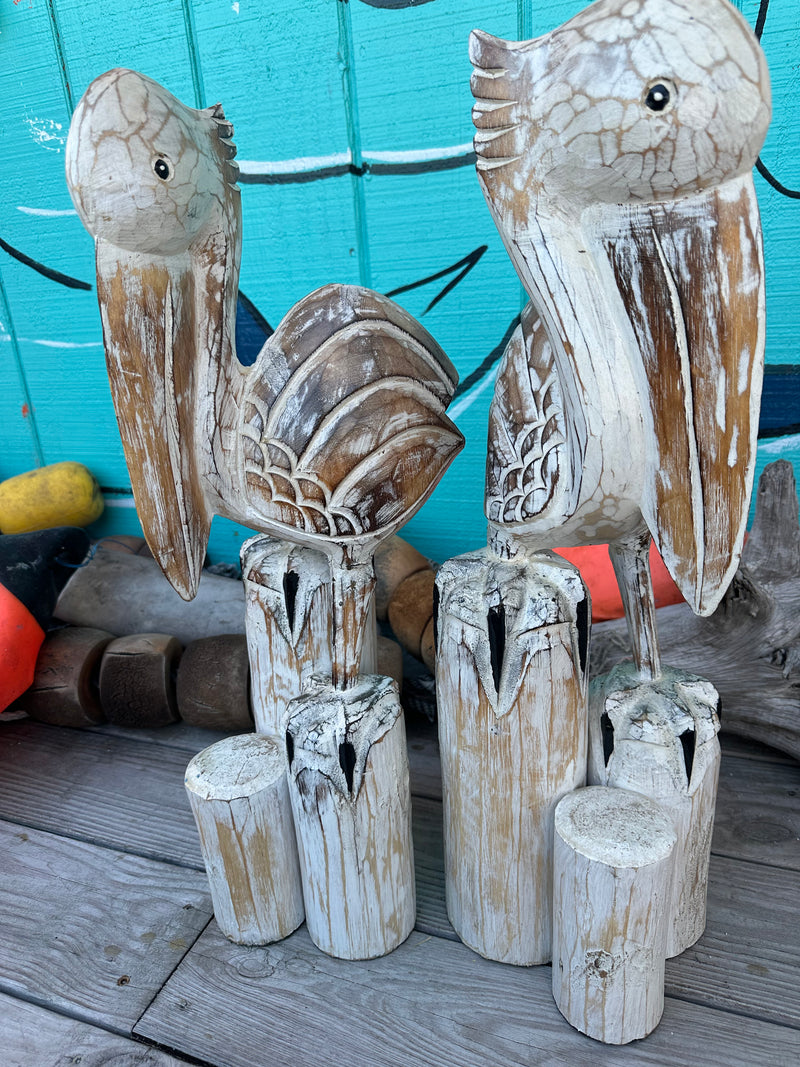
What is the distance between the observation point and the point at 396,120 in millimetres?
1488

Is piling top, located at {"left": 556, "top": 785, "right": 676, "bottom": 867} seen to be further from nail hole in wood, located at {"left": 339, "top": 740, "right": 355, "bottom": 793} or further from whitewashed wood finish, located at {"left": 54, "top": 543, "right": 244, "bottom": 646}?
whitewashed wood finish, located at {"left": 54, "top": 543, "right": 244, "bottom": 646}

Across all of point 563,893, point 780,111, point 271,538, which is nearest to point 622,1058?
point 563,893

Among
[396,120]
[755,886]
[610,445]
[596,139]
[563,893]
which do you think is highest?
[396,120]

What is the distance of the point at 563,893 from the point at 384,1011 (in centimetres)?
28

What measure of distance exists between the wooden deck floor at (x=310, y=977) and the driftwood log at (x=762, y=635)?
0.11 m

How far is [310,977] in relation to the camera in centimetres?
99

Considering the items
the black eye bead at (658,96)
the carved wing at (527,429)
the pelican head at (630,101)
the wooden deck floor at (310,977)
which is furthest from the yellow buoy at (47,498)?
the black eye bead at (658,96)

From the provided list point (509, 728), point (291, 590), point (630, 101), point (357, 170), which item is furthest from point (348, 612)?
point (357, 170)

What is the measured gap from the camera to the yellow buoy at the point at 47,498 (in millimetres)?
1871

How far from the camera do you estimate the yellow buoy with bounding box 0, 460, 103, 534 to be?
187cm

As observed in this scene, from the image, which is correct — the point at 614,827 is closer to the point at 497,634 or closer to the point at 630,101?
the point at 497,634

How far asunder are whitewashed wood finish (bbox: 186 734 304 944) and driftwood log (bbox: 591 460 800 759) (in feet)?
2.40

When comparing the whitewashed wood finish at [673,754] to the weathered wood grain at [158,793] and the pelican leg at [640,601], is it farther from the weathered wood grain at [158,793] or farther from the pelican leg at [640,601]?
the weathered wood grain at [158,793]

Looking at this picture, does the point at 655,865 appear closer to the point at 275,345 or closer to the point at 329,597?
the point at 329,597
